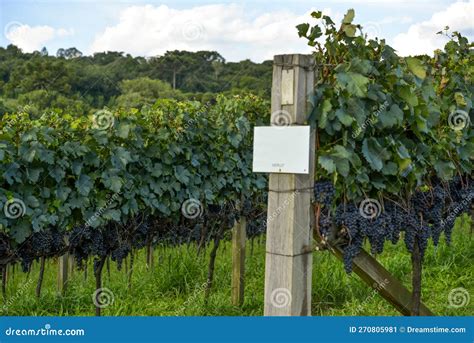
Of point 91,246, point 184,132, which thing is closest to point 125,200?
point 91,246

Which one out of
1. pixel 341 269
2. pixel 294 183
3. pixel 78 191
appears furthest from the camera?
pixel 341 269

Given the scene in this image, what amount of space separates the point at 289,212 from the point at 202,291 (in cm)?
302

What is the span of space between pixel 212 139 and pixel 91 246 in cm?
154

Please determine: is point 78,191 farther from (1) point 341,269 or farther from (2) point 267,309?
(1) point 341,269

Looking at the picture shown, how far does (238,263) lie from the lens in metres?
6.03

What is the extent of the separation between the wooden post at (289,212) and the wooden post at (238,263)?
2758mm

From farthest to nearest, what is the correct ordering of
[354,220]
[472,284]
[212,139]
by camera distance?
1. [472,284]
2. [212,139]
3. [354,220]

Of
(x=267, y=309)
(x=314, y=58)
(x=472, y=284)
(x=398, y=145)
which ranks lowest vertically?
(x=472, y=284)

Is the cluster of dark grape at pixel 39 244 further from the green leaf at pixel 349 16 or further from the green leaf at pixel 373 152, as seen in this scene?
the green leaf at pixel 349 16

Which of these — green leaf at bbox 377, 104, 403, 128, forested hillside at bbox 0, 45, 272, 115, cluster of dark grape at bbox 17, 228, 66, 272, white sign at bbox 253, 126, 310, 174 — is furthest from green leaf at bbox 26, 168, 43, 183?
forested hillside at bbox 0, 45, 272, 115

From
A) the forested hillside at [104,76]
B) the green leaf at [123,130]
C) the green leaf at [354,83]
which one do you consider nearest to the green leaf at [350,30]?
the green leaf at [354,83]

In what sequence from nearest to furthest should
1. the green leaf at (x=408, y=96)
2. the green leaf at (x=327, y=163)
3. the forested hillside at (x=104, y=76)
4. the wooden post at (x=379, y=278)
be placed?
the green leaf at (x=327, y=163), the green leaf at (x=408, y=96), the wooden post at (x=379, y=278), the forested hillside at (x=104, y=76)

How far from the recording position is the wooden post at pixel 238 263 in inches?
232

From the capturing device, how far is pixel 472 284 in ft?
22.0
